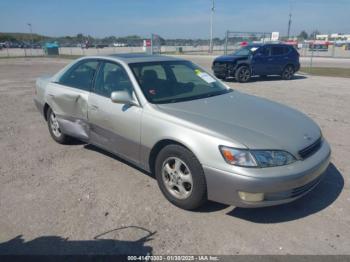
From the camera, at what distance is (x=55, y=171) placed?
169 inches

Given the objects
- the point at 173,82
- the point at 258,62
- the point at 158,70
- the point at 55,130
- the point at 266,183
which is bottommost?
the point at 55,130

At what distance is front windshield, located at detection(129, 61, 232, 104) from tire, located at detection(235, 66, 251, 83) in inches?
385

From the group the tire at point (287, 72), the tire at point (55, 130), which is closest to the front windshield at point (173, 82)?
the tire at point (55, 130)

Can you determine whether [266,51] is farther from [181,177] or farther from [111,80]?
[181,177]

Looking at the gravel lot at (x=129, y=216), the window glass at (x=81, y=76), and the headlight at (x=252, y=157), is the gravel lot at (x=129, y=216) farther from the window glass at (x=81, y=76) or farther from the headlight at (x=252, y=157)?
the window glass at (x=81, y=76)

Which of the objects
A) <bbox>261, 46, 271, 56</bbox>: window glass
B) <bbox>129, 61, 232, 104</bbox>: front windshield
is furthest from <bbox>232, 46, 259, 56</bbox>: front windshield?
<bbox>129, 61, 232, 104</bbox>: front windshield

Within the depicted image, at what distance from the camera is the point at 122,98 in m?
3.54

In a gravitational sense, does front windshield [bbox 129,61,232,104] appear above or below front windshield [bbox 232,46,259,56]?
below

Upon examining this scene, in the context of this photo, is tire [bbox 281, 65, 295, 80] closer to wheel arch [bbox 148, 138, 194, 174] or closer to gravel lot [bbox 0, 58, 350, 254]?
gravel lot [bbox 0, 58, 350, 254]

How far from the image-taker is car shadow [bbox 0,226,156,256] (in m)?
2.68

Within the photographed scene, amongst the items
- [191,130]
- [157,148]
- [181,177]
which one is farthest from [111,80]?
[181,177]

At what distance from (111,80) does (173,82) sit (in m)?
0.82

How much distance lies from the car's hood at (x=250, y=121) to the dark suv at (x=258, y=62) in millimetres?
10445

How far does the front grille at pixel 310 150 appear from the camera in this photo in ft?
9.98
